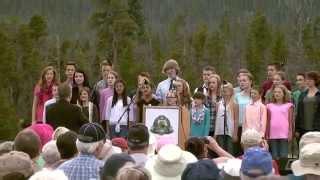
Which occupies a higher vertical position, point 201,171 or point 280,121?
A: point 280,121

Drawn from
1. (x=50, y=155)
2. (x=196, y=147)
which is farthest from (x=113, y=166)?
(x=196, y=147)

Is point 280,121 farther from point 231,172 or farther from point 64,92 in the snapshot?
point 231,172

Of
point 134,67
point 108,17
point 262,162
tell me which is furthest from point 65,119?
point 108,17

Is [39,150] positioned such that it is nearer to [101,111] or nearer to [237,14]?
[101,111]

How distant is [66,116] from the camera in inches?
399

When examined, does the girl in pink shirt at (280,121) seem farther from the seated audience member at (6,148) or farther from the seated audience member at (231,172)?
the seated audience member at (231,172)

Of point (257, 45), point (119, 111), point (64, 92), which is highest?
point (257, 45)

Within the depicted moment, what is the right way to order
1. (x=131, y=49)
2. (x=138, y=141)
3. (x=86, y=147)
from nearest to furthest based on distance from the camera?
1. (x=86, y=147)
2. (x=138, y=141)
3. (x=131, y=49)

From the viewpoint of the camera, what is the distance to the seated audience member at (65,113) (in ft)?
33.2

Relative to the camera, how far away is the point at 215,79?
40.2ft

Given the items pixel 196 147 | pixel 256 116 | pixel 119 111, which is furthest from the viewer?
pixel 119 111

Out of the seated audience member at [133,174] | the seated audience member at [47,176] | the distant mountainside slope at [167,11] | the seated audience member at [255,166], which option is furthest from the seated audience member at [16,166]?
the distant mountainside slope at [167,11]

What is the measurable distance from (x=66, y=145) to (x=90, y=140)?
0.75 ft

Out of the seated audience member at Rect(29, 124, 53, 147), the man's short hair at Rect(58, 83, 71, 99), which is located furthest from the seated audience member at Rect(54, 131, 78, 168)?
the man's short hair at Rect(58, 83, 71, 99)
